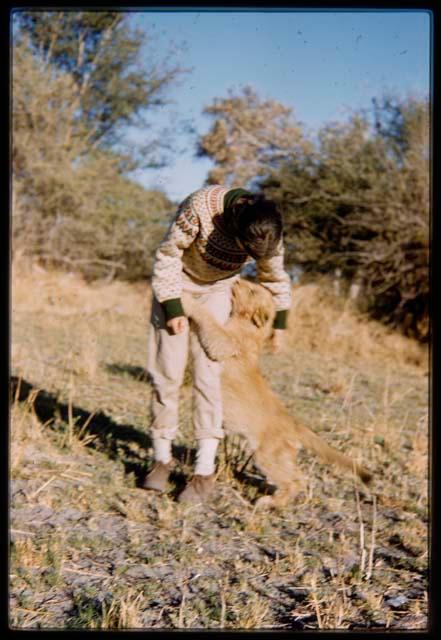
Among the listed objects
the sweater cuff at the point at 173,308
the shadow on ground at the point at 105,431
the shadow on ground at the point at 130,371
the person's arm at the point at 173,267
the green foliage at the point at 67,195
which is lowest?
the shadow on ground at the point at 105,431

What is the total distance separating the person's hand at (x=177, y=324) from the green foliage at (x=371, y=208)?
8.97 meters

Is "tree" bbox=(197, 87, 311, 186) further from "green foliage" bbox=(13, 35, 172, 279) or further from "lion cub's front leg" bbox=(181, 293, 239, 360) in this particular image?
"lion cub's front leg" bbox=(181, 293, 239, 360)

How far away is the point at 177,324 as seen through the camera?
12.2 feet

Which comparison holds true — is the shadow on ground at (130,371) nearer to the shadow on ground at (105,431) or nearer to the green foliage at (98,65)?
the shadow on ground at (105,431)

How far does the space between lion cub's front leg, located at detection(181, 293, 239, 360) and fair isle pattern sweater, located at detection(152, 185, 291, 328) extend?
134mm

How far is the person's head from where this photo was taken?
3213 mm

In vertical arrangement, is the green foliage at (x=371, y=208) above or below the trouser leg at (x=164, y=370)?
above

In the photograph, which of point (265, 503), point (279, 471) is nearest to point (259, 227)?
point (279, 471)

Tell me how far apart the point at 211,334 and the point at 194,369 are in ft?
1.03

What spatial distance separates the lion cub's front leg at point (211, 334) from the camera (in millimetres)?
3754

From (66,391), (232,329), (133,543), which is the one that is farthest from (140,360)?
(133,543)

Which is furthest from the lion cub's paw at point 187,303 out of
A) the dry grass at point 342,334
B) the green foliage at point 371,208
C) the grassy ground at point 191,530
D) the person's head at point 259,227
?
the green foliage at point 371,208

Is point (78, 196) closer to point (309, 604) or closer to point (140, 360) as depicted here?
point (140, 360)
